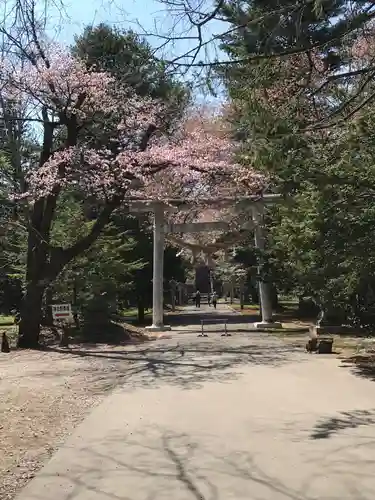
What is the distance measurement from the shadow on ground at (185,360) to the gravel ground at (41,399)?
11 cm

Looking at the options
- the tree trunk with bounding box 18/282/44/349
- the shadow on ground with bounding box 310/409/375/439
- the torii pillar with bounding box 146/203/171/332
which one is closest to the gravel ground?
the tree trunk with bounding box 18/282/44/349

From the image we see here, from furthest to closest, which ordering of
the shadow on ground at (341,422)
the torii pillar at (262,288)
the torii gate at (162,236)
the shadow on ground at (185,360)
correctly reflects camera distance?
1. the torii pillar at (262,288)
2. the torii gate at (162,236)
3. the shadow on ground at (185,360)
4. the shadow on ground at (341,422)

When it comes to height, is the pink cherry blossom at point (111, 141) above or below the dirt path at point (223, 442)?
above

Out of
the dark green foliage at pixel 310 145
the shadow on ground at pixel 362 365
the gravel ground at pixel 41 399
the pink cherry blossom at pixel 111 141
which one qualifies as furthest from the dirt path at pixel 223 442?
the pink cherry blossom at pixel 111 141

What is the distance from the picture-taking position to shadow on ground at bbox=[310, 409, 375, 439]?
21.1 feet

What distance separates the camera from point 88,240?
18.7 meters

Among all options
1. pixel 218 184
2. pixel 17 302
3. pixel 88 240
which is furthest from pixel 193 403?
pixel 17 302

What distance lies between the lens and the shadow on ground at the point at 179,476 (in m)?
4.54

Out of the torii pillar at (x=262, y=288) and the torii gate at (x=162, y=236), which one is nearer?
the torii gate at (x=162, y=236)

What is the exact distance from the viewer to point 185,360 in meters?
14.0

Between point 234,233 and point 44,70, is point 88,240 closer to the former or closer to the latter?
point 44,70

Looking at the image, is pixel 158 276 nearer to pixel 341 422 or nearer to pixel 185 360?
pixel 185 360

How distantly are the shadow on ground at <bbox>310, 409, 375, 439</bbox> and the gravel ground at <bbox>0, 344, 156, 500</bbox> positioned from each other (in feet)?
9.77

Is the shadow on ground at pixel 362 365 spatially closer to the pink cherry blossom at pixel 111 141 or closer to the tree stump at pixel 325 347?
the tree stump at pixel 325 347
